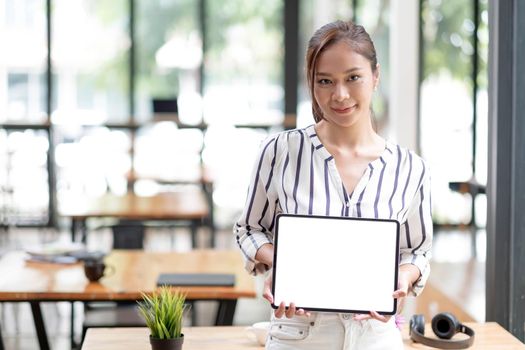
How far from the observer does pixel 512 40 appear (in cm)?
351

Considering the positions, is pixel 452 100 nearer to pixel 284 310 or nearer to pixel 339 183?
pixel 339 183

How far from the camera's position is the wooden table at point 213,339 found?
296 centimetres

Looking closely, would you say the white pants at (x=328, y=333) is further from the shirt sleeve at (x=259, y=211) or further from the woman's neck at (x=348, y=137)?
the woman's neck at (x=348, y=137)

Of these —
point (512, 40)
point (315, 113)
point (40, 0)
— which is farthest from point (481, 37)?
point (315, 113)

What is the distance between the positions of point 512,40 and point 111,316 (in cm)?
239

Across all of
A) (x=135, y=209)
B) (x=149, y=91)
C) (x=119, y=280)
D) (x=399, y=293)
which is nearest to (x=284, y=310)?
(x=399, y=293)

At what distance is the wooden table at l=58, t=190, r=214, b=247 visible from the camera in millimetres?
6285

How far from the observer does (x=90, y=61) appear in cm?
1065

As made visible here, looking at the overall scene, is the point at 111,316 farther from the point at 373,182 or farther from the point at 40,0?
the point at 40,0

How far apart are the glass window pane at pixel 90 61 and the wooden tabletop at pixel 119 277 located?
601 cm

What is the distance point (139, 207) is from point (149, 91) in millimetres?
4359

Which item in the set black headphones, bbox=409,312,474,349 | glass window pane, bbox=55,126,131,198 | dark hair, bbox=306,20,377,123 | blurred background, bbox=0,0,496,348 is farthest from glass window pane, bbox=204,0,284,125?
dark hair, bbox=306,20,377,123

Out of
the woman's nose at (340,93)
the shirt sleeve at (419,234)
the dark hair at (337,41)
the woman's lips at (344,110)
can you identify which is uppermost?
the dark hair at (337,41)

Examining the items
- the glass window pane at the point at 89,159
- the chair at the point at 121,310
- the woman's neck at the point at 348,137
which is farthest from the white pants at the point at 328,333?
the glass window pane at the point at 89,159
